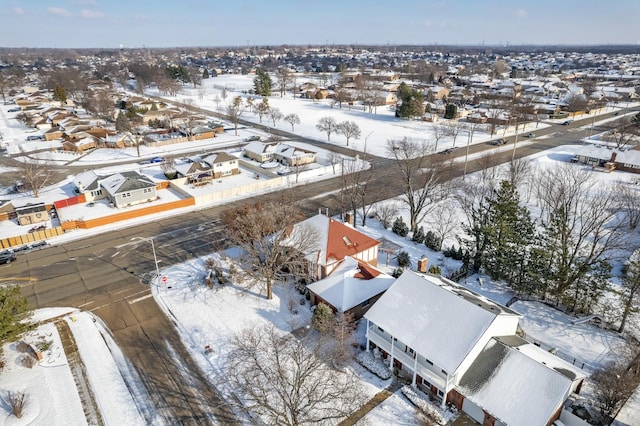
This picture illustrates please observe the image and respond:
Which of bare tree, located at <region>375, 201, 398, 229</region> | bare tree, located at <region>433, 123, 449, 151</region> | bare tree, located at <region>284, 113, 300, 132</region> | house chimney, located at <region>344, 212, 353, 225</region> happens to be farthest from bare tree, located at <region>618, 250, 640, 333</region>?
bare tree, located at <region>284, 113, 300, 132</region>

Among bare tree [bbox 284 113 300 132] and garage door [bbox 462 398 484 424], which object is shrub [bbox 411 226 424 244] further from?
bare tree [bbox 284 113 300 132]

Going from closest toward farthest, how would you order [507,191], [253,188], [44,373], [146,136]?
1. [44,373]
2. [507,191]
3. [253,188]
4. [146,136]

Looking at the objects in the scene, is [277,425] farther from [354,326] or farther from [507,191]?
[507,191]

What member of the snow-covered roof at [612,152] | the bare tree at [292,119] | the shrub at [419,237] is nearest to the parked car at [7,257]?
the shrub at [419,237]

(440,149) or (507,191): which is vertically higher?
(507,191)

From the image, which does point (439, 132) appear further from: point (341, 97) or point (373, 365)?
point (373, 365)

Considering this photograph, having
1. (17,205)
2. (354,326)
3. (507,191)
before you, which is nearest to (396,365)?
(354,326)
